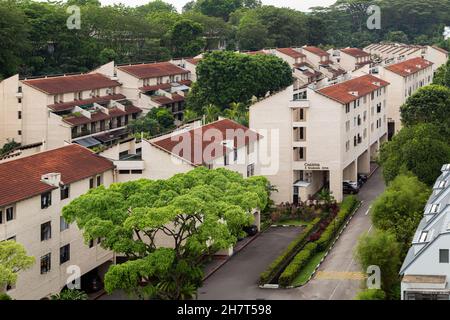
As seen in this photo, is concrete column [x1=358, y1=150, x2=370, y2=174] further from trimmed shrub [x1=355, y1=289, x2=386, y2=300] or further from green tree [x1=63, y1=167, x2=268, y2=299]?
trimmed shrub [x1=355, y1=289, x2=386, y2=300]

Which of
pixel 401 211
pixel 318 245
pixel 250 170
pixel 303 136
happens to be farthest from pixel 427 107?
pixel 401 211

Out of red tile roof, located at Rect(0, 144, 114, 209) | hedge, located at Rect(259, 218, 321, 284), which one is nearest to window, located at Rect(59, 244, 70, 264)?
red tile roof, located at Rect(0, 144, 114, 209)

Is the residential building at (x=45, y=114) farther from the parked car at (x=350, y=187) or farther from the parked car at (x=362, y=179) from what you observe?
the parked car at (x=362, y=179)

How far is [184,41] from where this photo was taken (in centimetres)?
9775

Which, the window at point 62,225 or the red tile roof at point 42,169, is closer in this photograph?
the red tile roof at point 42,169

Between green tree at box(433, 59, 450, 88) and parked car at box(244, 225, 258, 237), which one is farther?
green tree at box(433, 59, 450, 88)

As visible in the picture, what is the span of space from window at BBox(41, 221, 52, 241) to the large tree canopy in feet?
123

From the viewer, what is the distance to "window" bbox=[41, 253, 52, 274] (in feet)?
98.6

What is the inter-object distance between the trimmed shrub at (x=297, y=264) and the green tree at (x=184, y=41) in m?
61.3

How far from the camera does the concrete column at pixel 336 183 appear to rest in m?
49.0

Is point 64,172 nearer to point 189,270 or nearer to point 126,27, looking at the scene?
point 189,270

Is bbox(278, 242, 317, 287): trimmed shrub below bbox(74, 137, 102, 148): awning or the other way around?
below

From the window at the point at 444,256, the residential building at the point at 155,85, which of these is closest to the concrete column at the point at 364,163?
the residential building at the point at 155,85

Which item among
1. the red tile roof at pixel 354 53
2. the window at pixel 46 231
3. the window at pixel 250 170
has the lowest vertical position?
the window at pixel 250 170
